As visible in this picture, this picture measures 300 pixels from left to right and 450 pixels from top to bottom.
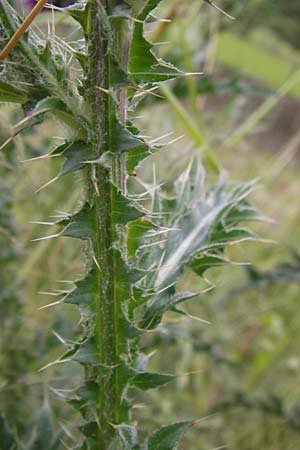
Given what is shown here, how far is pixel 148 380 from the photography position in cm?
61

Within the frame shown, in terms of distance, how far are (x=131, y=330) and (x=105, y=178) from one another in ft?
0.46

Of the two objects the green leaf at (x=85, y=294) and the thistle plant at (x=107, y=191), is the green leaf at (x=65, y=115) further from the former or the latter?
the green leaf at (x=85, y=294)

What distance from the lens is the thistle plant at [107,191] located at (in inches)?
18.4

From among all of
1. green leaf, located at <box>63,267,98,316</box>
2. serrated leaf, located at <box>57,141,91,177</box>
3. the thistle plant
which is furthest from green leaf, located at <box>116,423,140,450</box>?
serrated leaf, located at <box>57,141,91,177</box>

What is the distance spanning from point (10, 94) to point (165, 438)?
1.07 feet

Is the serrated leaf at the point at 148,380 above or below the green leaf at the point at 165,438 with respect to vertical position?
above

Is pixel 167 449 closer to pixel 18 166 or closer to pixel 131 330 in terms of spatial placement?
pixel 131 330

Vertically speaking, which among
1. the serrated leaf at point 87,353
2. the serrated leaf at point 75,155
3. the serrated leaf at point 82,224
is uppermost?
the serrated leaf at point 75,155

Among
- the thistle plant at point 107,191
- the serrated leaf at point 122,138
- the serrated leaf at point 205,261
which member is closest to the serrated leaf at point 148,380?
the thistle plant at point 107,191

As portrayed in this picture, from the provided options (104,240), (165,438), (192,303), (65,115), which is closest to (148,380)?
(165,438)

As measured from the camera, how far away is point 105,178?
0.50 metres

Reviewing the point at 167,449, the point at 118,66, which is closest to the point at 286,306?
the point at 167,449

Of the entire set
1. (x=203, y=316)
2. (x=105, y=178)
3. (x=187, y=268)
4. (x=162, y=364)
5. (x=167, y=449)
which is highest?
(x=105, y=178)

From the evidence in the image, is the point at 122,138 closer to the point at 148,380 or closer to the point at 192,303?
the point at 148,380
